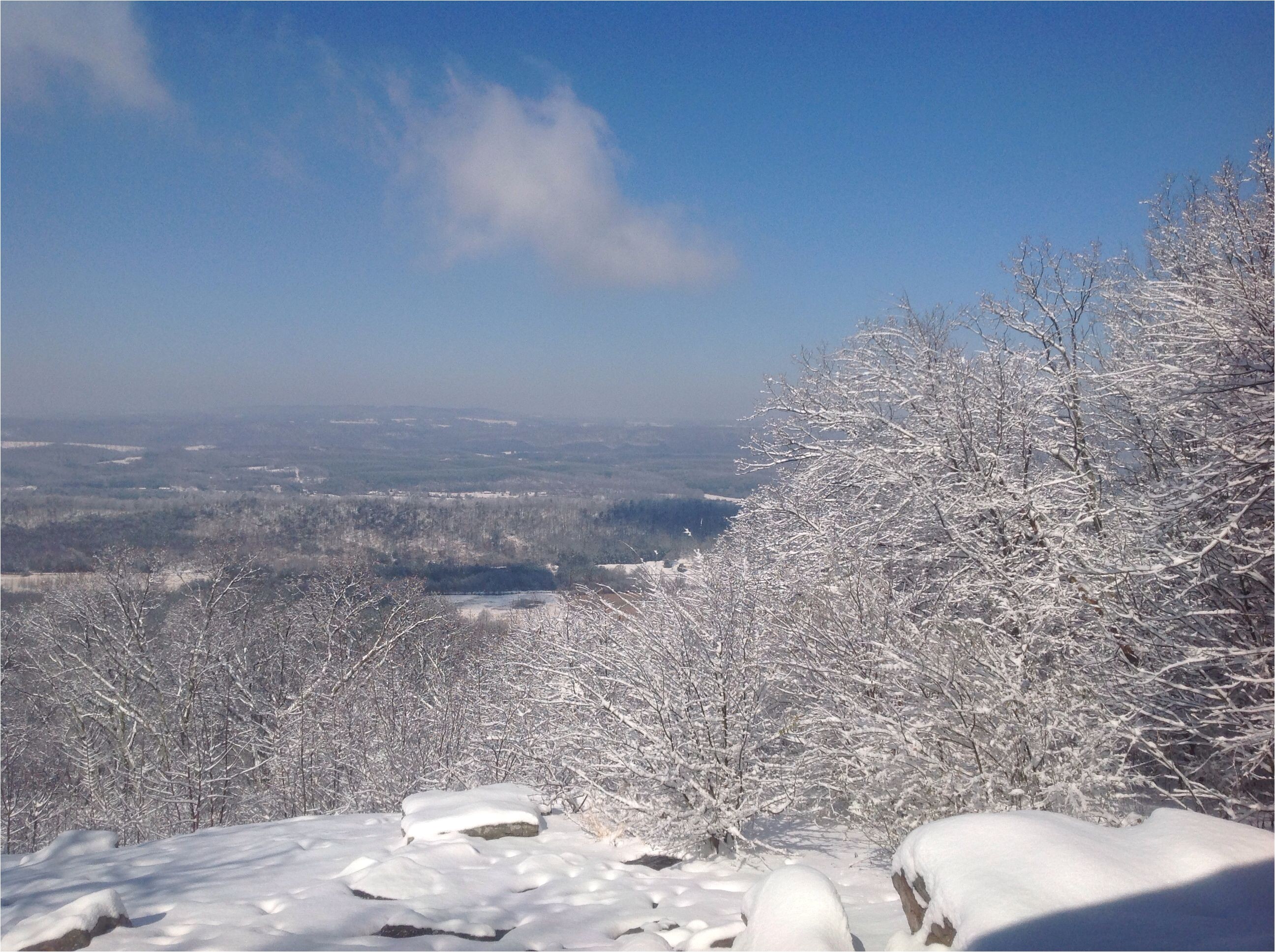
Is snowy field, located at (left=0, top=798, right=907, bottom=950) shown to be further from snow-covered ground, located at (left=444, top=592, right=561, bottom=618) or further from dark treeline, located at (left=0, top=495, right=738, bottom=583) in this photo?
snow-covered ground, located at (left=444, top=592, right=561, bottom=618)

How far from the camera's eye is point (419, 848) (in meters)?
6.05

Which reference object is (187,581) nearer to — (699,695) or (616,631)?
(616,631)

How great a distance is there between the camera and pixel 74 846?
6621 millimetres

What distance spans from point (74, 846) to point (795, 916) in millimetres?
6454

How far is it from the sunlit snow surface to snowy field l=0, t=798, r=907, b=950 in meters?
0.01

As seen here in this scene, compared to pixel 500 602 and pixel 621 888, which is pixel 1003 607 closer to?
pixel 621 888

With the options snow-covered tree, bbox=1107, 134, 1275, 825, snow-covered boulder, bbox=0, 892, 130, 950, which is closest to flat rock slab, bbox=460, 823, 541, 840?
snow-covered boulder, bbox=0, 892, 130, 950

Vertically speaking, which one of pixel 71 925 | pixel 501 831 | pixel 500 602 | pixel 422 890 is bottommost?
pixel 500 602

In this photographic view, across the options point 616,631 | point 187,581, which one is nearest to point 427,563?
point 187,581

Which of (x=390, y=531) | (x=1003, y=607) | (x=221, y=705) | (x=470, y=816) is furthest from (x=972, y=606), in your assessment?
(x=390, y=531)

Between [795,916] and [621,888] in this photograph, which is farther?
[621,888]

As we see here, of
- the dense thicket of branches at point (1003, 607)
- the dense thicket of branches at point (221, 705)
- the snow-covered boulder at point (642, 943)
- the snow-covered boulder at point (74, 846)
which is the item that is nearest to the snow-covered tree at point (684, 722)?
the dense thicket of branches at point (1003, 607)

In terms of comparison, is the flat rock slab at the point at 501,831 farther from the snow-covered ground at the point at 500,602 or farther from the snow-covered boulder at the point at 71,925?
the snow-covered ground at the point at 500,602

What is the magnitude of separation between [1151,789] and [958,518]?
116 inches
